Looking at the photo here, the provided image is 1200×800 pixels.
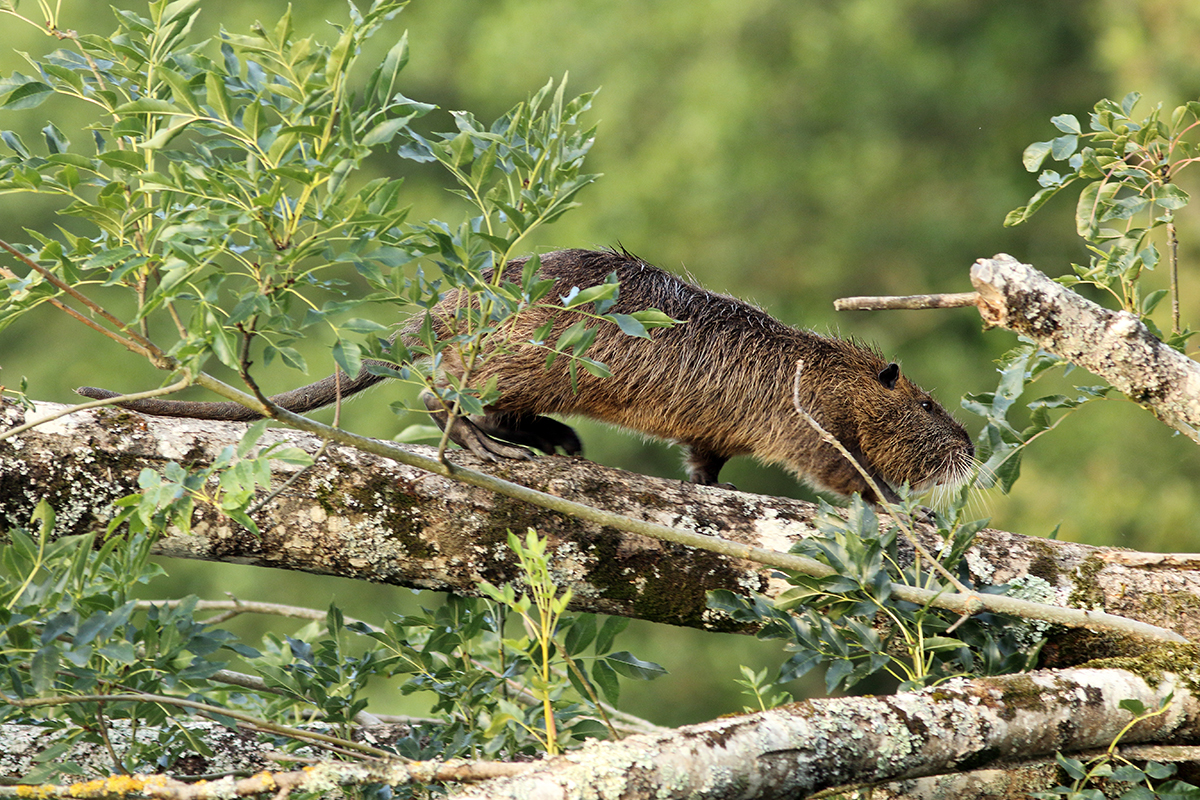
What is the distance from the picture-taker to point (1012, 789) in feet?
6.88

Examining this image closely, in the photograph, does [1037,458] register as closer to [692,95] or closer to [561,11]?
[692,95]

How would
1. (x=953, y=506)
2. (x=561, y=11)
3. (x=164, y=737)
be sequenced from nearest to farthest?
(x=164, y=737) < (x=953, y=506) < (x=561, y=11)

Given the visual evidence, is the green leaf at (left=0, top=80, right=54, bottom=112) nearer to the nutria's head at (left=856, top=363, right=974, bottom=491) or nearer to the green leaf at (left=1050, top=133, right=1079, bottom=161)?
the green leaf at (left=1050, top=133, right=1079, bottom=161)

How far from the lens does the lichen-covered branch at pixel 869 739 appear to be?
145 cm

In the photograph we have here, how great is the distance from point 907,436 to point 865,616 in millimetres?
1721

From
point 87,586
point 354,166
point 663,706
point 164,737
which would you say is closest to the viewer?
point 354,166

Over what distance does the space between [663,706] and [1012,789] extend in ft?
22.7

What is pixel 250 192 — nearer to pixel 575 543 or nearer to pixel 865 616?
pixel 575 543

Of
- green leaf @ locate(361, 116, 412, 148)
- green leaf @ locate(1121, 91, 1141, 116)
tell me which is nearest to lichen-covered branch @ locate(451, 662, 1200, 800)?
green leaf @ locate(361, 116, 412, 148)

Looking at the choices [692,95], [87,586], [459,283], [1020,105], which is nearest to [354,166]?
[459,283]

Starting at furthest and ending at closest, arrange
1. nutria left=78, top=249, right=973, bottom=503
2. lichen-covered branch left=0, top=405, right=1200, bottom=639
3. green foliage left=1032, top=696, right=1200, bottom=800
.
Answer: nutria left=78, top=249, right=973, bottom=503 → lichen-covered branch left=0, top=405, right=1200, bottom=639 → green foliage left=1032, top=696, right=1200, bottom=800

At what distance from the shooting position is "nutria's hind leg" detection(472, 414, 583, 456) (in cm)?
328

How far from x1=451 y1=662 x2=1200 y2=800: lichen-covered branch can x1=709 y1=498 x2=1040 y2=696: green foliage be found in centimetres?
18

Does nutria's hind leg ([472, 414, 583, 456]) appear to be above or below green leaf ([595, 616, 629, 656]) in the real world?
above
